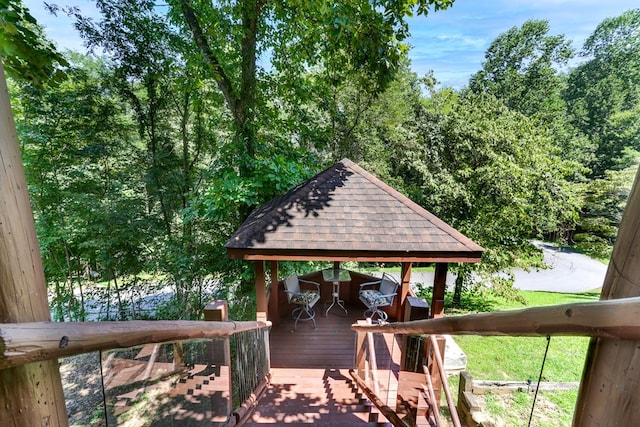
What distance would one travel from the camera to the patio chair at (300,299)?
19.3 ft

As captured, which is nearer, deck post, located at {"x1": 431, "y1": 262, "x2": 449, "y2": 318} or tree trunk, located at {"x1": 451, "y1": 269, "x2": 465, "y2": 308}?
deck post, located at {"x1": 431, "y1": 262, "x2": 449, "y2": 318}

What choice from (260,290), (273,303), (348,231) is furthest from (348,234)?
(273,303)

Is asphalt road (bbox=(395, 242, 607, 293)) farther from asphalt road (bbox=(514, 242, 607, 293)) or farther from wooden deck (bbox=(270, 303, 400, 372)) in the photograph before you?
wooden deck (bbox=(270, 303, 400, 372))

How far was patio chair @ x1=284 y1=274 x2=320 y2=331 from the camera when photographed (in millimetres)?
5875

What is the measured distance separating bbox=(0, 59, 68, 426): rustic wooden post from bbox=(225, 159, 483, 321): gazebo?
325 cm

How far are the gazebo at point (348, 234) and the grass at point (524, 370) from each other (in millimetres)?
1537

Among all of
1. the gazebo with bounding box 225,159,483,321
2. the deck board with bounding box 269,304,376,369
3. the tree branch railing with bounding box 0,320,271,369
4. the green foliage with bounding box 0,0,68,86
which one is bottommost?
the deck board with bounding box 269,304,376,369

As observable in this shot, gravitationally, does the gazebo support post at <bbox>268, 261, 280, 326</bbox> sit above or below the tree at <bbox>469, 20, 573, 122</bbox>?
below

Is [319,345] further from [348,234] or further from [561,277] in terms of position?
[561,277]

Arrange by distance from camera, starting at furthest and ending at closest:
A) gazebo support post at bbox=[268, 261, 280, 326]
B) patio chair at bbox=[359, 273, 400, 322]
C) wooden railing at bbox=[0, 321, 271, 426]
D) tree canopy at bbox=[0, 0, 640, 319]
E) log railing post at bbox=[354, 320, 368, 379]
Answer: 1. tree canopy at bbox=[0, 0, 640, 319]
2. gazebo support post at bbox=[268, 261, 280, 326]
3. patio chair at bbox=[359, 273, 400, 322]
4. log railing post at bbox=[354, 320, 368, 379]
5. wooden railing at bbox=[0, 321, 271, 426]

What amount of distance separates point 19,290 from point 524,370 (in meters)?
9.40

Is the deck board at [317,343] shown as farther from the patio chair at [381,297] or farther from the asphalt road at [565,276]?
the asphalt road at [565,276]

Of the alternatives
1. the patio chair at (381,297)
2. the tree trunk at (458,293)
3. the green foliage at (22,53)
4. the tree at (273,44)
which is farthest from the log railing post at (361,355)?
the tree trunk at (458,293)

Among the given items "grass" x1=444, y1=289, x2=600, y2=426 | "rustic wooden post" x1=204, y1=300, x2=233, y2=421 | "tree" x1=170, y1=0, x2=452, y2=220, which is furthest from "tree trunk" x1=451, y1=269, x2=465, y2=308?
"rustic wooden post" x1=204, y1=300, x2=233, y2=421
